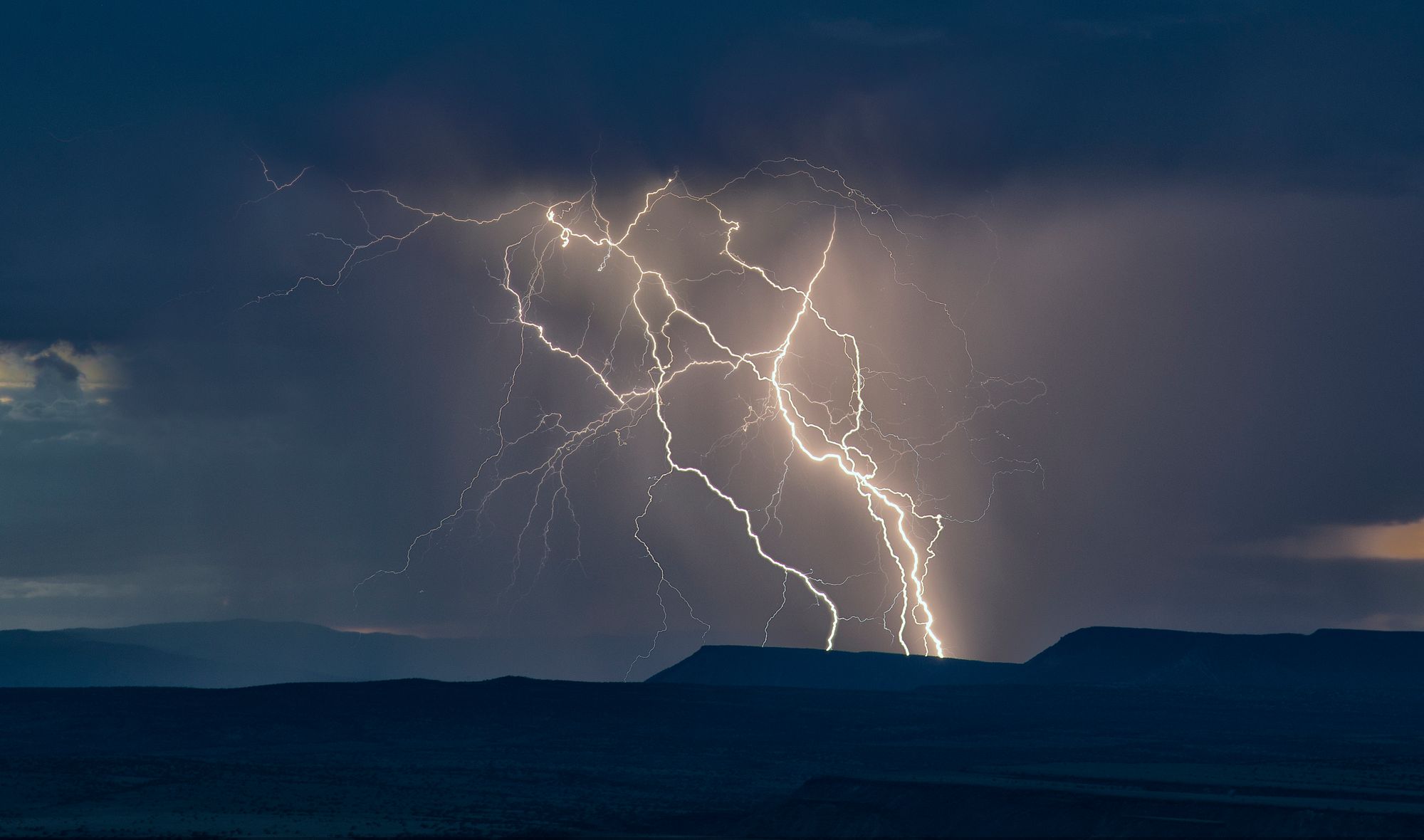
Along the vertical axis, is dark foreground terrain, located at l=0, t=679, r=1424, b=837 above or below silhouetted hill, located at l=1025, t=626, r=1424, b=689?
below

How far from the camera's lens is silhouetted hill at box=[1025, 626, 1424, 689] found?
120 metres

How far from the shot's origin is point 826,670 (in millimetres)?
122000

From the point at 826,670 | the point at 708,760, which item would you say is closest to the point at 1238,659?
the point at 826,670

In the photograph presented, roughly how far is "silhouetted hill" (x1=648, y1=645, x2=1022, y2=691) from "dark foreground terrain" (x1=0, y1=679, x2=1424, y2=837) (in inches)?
622

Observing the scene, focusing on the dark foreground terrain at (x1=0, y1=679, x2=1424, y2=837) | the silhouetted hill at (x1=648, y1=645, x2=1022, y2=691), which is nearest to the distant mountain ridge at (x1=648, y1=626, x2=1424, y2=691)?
the silhouetted hill at (x1=648, y1=645, x2=1022, y2=691)

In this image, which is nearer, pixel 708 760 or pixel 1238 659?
pixel 708 760

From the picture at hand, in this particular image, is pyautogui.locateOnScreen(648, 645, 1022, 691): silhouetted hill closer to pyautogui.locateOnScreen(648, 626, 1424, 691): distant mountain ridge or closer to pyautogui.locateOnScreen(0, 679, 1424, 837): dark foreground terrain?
pyautogui.locateOnScreen(648, 626, 1424, 691): distant mountain ridge

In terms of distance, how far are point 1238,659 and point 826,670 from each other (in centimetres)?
3261

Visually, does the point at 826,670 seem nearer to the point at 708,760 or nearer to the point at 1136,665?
the point at 1136,665

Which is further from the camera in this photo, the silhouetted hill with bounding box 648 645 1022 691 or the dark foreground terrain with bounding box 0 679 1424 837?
the silhouetted hill with bounding box 648 645 1022 691

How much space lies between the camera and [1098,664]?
12562cm

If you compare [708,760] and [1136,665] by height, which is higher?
[1136,665]

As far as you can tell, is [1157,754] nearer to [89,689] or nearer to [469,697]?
[469,697]

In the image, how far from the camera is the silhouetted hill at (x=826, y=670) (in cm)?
12062
